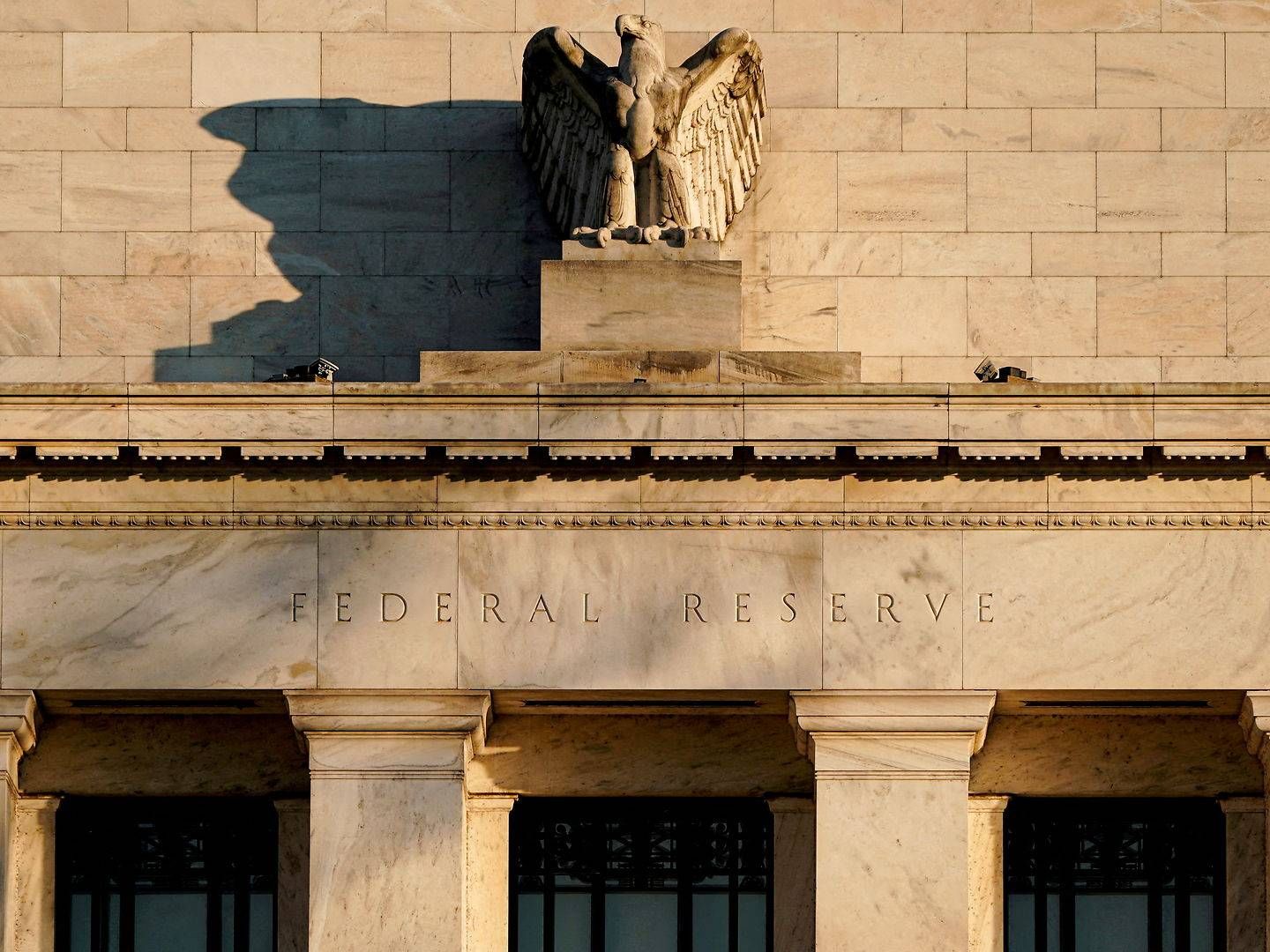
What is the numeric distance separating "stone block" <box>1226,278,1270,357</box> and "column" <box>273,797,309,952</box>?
12.0 metres

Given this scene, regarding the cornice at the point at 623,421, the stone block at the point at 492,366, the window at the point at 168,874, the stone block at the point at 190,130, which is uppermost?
the stone block at the point at 190,130

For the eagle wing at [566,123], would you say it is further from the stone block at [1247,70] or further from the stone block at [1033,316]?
the stone block at [1247,70]

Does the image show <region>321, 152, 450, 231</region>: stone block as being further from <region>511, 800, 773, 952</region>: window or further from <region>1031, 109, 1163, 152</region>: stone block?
<region>511, 800, 773, 952</region>: window

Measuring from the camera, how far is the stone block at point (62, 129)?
30.8 metres

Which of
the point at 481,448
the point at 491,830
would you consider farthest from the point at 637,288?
the point at 491,830

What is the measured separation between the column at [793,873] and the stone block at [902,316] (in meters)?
5.76

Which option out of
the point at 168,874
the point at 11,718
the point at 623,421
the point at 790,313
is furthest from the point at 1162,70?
the point at 11,718

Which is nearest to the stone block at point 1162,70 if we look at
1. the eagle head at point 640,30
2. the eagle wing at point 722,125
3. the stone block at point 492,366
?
the eagle wing at point 722,125

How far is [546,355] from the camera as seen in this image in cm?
2716

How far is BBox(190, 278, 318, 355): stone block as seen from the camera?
30.2 m

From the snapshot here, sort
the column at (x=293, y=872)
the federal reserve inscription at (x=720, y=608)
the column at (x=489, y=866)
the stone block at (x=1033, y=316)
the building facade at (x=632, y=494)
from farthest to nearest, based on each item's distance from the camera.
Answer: the stone block at (x=1033, y=316)
the column at (x=293, y=872)
the column at (x=489, y=866)
the federal reserve inscription at (x=720, y=608)
the building facade at (x=632, y=494)

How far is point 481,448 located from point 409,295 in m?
4.87

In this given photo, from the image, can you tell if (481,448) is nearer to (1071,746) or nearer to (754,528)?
(754,528)

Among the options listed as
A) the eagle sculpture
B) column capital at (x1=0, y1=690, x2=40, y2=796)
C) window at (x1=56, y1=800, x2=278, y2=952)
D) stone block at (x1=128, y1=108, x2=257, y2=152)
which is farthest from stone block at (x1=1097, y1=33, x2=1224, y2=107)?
column capital at (x1=0, y1=690, x2=40, y2=796)
